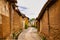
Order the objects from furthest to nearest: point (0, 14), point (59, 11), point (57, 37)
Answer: point (57, 37) < point (59, 11) < point (0, 14)

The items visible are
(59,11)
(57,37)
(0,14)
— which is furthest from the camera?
(57,37)

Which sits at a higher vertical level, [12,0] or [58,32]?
[12,0]

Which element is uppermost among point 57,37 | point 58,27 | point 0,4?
point 0,4

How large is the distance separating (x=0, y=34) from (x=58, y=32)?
13.4 feet

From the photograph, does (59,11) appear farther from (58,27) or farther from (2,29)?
(2,29)

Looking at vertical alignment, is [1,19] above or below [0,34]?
above

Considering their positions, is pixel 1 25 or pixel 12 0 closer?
pixel 1 25

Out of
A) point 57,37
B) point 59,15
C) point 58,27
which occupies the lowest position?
point 57,37

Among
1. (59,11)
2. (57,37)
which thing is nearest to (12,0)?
(59,11)

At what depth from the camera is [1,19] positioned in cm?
760

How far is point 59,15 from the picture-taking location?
9117 mm

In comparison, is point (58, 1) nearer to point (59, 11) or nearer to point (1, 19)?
point (59, 11)

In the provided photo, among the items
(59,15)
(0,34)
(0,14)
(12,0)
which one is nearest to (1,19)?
(0,14)

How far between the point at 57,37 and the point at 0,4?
4.69 metres
